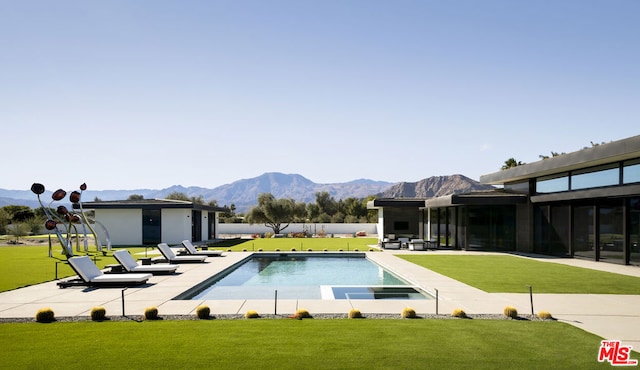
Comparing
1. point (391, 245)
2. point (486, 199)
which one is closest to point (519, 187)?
point (486, 199)

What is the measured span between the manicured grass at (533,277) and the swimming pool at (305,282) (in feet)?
7.00

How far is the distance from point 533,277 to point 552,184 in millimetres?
11179

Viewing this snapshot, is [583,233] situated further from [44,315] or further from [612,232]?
[44,315]

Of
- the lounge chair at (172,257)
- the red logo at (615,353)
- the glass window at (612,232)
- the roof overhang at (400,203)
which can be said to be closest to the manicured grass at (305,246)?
the roof overhang at (400,203)

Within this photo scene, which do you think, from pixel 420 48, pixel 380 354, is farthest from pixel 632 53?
pixel 380 354

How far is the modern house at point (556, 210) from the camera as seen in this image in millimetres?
20234

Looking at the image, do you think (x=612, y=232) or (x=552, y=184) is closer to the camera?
(x=612, y=232)

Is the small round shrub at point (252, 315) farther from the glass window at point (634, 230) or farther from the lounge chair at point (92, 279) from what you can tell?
the glass window at point (634, 230)

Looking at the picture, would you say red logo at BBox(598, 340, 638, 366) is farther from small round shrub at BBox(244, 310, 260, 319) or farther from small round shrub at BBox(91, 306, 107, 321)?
small round shrub at BBox(91, 306, 107, 321)

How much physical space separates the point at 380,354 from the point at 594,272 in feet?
45.9

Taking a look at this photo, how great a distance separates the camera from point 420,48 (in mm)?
22047

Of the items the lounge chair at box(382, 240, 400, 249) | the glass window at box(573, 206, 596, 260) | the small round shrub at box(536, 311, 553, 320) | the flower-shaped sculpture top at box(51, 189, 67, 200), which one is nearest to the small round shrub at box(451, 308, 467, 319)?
the small round shrub at box(536, 311, 553, 320)

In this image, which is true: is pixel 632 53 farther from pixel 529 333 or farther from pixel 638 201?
pixel 529 333

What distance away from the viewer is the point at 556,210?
25.7m
